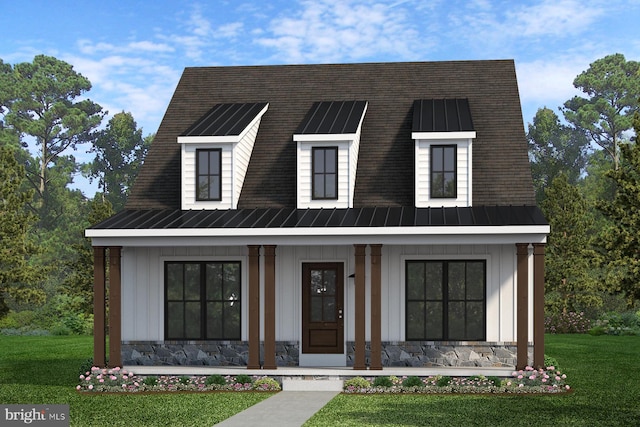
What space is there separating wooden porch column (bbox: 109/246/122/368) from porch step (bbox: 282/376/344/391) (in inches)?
150

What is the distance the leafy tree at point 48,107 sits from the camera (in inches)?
2562

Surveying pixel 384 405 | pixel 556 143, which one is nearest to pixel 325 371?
pixel 384 405

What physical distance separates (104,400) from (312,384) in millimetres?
4263

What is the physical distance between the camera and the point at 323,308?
20.2 m

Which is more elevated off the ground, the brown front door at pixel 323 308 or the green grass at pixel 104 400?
the brown front door at pixel 323 308

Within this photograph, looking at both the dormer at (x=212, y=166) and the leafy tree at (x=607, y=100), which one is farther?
the leafy tree at (x=607, y=100)

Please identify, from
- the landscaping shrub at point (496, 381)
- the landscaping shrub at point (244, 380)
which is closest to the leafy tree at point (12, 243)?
the landscaping shrub at point (244, 380)

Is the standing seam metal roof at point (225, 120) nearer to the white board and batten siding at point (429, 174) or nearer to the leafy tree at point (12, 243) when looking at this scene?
the white board and batten siding at point (429, 174)

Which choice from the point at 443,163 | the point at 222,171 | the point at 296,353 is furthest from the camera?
the point at 222,171

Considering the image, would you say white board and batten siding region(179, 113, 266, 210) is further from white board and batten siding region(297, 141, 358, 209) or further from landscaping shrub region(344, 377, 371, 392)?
landscaping shrub region(344, 377, 371, 392)

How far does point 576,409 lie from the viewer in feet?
51.7

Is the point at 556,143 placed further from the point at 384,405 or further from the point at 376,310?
the point at 384,405

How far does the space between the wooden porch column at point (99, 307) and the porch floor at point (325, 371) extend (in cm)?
69

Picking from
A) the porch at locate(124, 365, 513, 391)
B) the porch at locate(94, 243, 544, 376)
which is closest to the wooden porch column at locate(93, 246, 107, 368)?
the porch at locate(94, 243, 544, 376)
